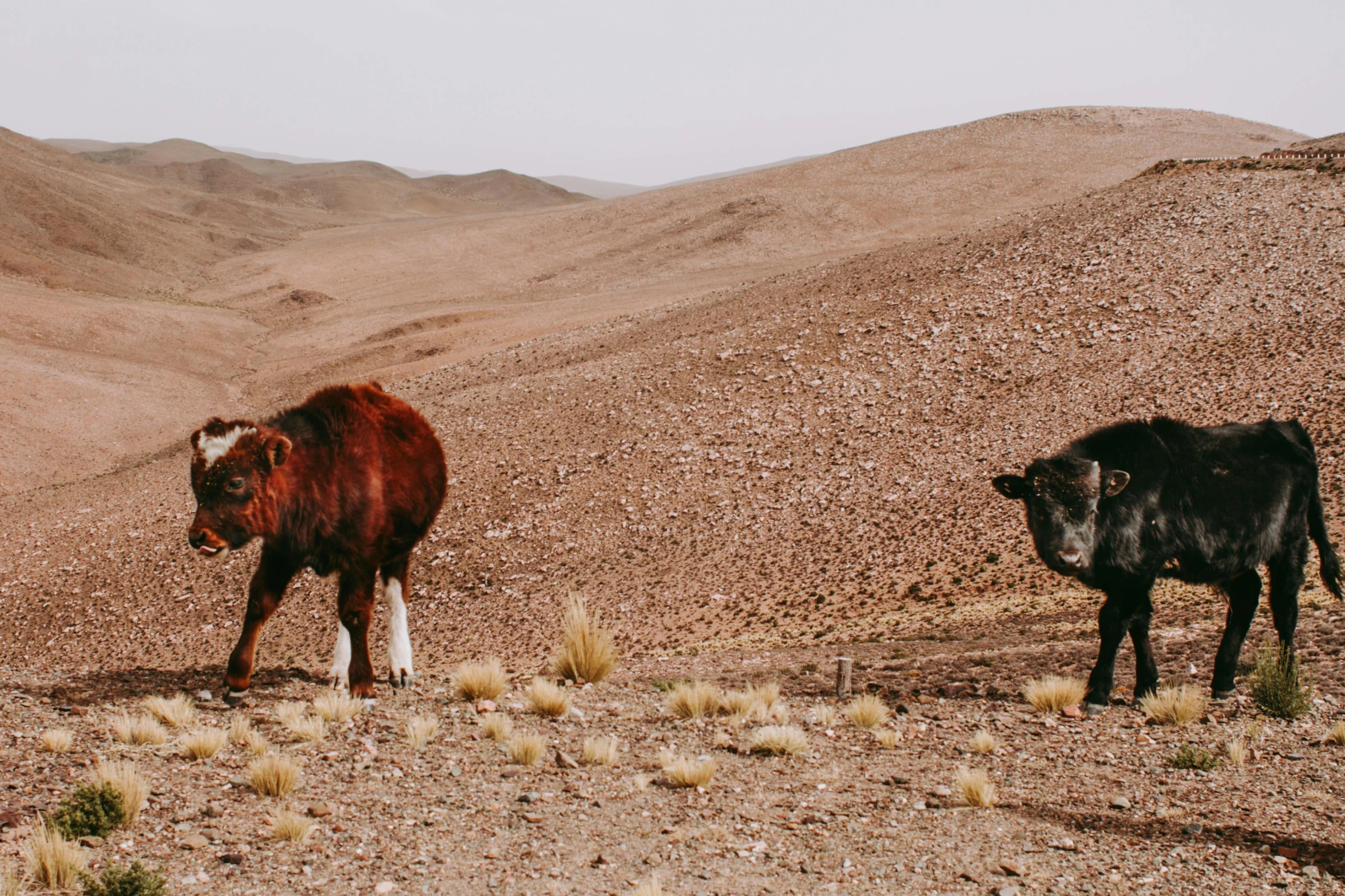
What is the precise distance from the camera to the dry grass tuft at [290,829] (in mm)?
6324

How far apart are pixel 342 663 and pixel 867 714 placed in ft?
16.6

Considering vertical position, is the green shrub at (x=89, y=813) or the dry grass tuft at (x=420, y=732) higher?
the green shrub at (x=89, y=813)

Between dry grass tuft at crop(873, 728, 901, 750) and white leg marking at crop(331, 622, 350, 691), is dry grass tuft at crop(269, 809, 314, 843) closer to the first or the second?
white leg marking at crop(331, 622, 350, 691)

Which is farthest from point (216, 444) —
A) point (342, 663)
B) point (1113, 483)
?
point (1113, 483)

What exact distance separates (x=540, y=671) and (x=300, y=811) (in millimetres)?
5305

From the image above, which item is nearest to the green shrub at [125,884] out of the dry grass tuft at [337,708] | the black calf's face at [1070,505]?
the dry grass tuft at [337,708]

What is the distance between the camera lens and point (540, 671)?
12.0 metres

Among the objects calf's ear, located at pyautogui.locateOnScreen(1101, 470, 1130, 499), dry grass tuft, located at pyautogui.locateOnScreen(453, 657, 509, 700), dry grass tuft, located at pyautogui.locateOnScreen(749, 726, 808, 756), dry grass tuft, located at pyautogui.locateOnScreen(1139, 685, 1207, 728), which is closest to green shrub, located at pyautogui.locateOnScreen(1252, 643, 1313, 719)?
dry grass tuft, located at pyautogui.locateOnScreen(1139, 685, 1207, 728)

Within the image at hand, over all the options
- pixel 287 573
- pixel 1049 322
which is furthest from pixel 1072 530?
pixel 1049 322

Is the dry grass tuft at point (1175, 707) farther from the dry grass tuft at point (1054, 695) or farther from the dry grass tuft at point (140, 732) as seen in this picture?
the dry grass tuft at point (140, 732)

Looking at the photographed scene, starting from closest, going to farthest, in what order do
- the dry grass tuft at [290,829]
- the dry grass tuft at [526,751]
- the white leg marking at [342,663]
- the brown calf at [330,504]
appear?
the dry grass tuft at [290,829], the dry grass tuft at [526,751], the brown calf at [330,504], the white leg marking at [342,663]

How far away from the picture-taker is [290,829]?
6.33 meters

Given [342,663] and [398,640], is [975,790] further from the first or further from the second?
[342,663]

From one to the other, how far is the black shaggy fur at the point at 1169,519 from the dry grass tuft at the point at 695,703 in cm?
321
